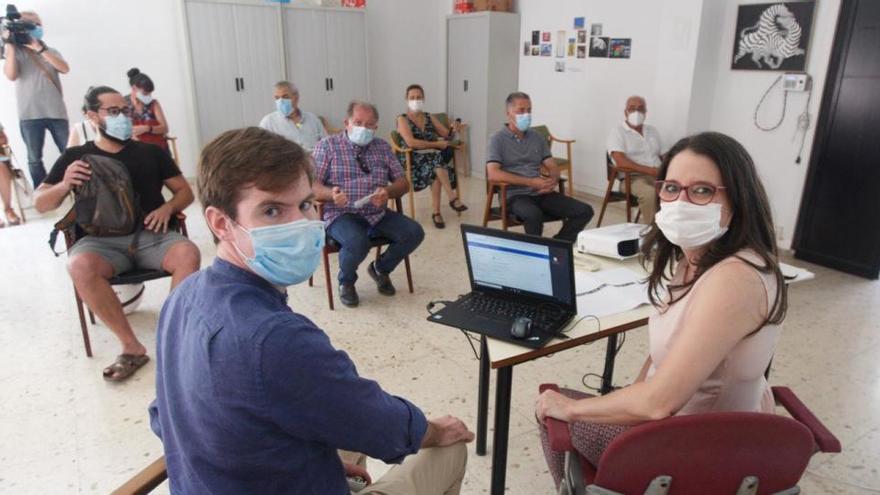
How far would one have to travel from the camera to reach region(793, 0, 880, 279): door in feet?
11.5

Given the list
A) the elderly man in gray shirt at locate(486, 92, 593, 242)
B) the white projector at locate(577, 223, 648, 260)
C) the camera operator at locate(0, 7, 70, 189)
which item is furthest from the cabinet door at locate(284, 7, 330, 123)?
the white projector at locate(577, 223, 648, 260)

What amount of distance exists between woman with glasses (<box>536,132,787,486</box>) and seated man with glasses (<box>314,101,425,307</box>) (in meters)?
1.97

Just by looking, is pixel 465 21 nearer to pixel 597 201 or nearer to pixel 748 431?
pixel 597 201

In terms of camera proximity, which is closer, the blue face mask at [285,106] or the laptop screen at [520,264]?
the laptop screen at [520,264]

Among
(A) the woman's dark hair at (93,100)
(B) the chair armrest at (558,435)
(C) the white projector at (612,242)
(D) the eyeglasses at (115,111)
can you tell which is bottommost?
(B) the chair armrest at (558,435)

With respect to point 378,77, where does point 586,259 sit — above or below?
below

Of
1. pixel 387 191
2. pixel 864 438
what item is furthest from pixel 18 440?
pixel 864 438

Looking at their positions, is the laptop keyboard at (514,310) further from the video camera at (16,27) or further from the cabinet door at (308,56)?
the cabinet door at (308,56)

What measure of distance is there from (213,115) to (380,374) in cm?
456

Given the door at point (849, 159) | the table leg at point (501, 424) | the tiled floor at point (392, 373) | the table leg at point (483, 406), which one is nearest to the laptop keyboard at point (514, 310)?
the table leg at point (501, 424)

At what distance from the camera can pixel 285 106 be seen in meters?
4.41

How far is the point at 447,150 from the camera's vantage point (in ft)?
17.9

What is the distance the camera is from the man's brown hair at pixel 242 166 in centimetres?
98

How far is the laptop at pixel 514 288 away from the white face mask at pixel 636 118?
330 cm
